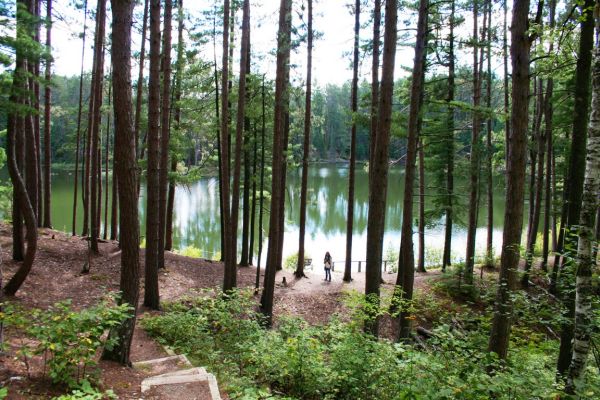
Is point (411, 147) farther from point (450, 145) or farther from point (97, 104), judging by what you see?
point (97, 104)

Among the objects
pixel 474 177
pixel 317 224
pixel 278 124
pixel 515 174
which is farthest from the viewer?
pixel 317 224

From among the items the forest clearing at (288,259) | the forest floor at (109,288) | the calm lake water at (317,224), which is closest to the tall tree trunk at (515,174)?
the forest clearing at (288,259)

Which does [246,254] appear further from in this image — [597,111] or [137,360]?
[597,111]

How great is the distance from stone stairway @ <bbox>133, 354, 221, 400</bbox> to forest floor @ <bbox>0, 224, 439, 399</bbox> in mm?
176

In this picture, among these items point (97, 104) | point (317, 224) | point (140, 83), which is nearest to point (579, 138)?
point (97, 104)

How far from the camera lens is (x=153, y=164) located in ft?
27.7

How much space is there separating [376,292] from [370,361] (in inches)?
105

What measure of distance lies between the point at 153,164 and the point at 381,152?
4.82 m

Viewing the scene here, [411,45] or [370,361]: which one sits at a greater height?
[411,45]

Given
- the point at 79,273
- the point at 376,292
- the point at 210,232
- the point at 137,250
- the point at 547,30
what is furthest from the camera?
the point at 210,232

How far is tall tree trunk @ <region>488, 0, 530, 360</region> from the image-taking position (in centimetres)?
521

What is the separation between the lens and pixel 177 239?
2588cm

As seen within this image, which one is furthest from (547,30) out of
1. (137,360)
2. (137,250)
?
(137,360)

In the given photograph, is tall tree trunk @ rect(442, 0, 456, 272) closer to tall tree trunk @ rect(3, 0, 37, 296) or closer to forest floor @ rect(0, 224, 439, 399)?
forest floor @ rect(0, 224, 439, 399)
